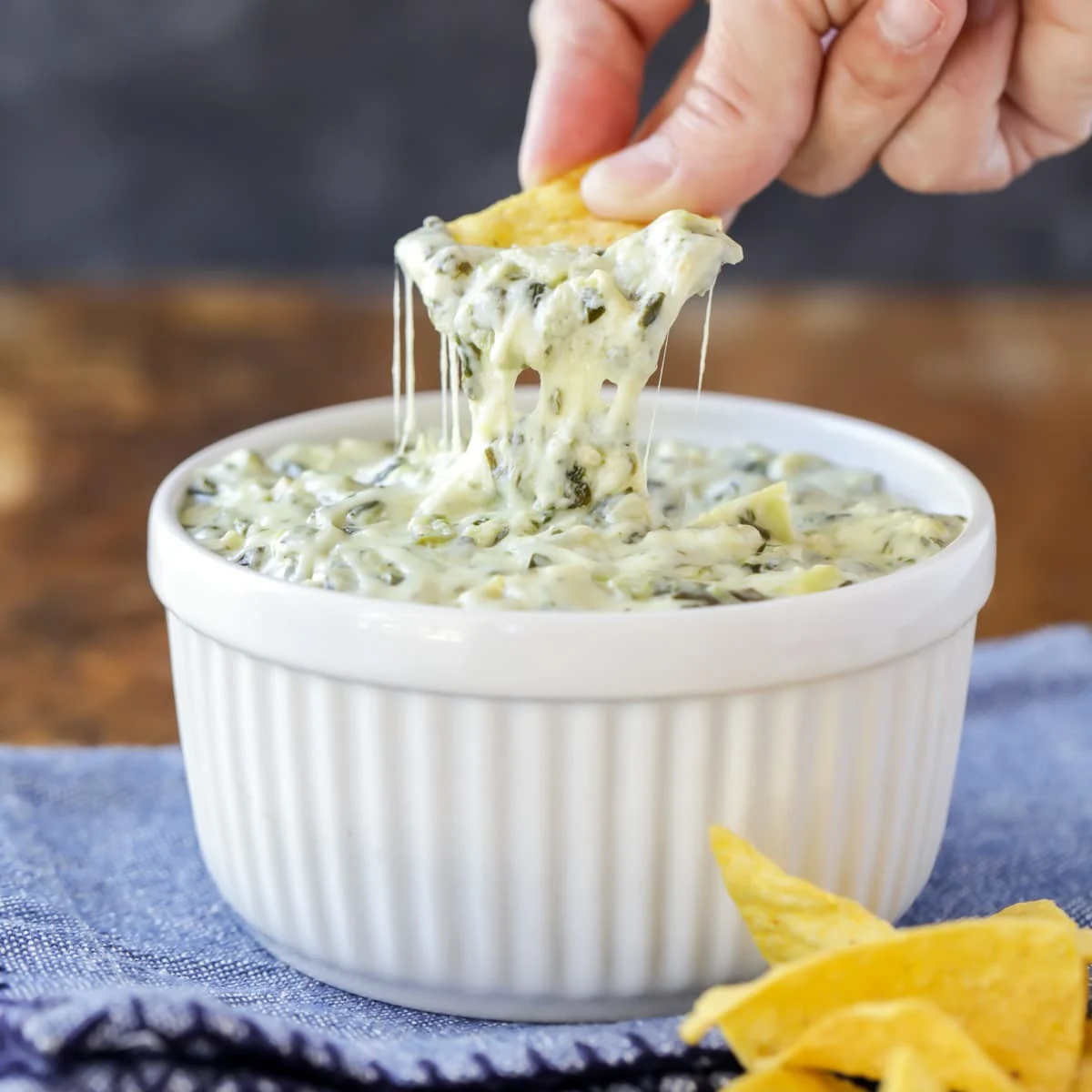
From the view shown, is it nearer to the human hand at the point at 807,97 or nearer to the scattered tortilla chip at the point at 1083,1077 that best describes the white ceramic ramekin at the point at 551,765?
the scattered tortilla chip at the point at 1083,1077

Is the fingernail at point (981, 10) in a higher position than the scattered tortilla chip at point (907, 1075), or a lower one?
higher

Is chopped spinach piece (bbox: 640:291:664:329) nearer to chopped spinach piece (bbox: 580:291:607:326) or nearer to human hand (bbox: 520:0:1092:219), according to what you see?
chopped spinach piece (bbox: 580:291:607:326)

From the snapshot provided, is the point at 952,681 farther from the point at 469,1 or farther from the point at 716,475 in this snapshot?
the point at 469,1

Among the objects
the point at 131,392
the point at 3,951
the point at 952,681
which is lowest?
the point at 131,392

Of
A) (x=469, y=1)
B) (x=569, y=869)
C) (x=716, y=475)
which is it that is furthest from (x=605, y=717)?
(x=469, y=1)

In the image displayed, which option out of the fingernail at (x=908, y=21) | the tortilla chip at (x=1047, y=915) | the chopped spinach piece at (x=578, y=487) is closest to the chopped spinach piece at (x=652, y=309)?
the chopped spinach piece at (x=578, y=487)

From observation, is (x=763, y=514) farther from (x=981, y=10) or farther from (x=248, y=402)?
(x=248, y=402)
